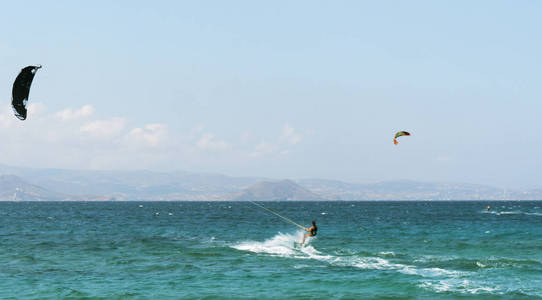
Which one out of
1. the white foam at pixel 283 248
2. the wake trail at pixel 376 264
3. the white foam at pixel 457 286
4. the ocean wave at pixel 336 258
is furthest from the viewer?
the white foam at pixel 283 248

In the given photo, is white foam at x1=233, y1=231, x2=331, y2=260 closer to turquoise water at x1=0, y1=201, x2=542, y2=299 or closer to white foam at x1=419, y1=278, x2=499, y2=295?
turquoise water at x1=0, y1=201, x2=542, y2=299

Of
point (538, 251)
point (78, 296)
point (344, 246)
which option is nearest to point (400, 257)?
point (344, 246)

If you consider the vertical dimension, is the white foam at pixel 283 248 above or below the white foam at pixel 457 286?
below

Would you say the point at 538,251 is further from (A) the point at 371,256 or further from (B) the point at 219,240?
(B) the point at 219,240

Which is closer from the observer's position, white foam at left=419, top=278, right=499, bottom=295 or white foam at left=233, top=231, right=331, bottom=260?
white foam at left=419, top=278, right=499, bottom=295

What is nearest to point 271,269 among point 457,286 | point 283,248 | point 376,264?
point 376,264

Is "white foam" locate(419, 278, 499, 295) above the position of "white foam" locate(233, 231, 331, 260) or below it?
above

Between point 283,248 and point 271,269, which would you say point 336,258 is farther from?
point 283,248

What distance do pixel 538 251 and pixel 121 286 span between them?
33297 mm

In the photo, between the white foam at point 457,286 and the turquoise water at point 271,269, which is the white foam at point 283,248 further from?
the white foam at point 457,286

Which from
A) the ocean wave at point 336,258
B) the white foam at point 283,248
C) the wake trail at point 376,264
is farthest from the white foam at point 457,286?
the white foam at point 283,248

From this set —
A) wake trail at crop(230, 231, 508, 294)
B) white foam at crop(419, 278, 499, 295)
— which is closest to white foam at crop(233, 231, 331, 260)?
wake trail at crop(230, 231, 508, 294)

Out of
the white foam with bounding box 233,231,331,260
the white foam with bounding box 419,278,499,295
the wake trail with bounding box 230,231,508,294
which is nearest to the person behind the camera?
the white foam with bounding box 419,278,499,295

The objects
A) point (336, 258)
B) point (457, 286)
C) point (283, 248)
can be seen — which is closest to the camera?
point (457, 286)
